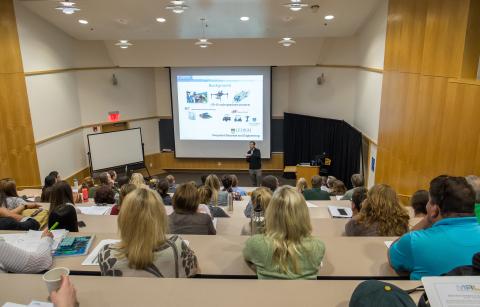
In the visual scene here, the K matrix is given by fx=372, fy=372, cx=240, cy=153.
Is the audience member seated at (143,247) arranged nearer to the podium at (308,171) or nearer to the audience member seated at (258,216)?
the audience member seated at (258,216)

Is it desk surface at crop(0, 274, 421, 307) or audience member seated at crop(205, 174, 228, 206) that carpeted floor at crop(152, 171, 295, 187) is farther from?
desk surface at crop(0, 274, 421, 307)

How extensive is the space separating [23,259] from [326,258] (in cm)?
162

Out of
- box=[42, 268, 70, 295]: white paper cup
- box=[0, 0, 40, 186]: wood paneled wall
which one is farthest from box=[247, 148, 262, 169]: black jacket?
box=[42, 268, 70, 295]: white paper cup

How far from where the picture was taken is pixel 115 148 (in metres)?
9.80

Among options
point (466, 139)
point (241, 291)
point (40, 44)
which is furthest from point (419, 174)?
point (40, 44)

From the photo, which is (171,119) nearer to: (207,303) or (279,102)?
(279,102)

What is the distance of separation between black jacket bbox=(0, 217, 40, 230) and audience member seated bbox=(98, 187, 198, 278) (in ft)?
3.95

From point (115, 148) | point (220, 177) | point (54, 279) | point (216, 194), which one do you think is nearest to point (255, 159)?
point (220, 177)

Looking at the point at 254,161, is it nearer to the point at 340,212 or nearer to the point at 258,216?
the point at 340,212

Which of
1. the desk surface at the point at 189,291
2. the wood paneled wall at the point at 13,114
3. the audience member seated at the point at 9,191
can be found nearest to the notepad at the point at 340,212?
the desk surface at the point at 189,291

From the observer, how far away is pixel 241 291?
1.56 m

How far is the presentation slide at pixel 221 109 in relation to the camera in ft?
33.9

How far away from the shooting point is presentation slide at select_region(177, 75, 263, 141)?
34.1ft

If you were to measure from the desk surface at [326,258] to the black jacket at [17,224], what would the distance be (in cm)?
65
